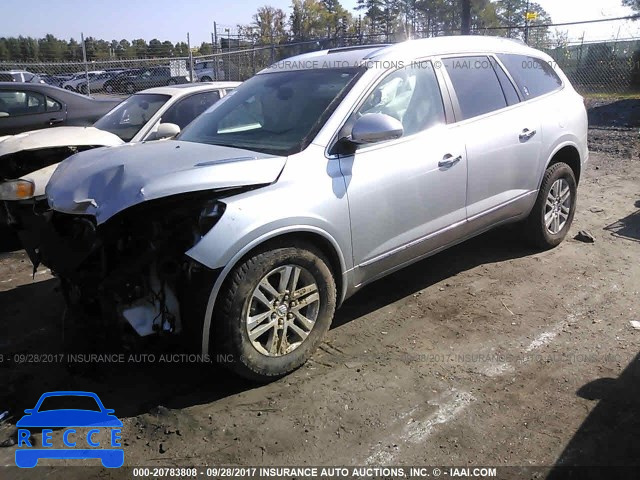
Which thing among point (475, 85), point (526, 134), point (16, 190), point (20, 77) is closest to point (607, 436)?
point (526, 134)

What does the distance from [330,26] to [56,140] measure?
32.3m

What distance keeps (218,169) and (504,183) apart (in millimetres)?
2596

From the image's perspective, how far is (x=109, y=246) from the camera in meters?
3.05

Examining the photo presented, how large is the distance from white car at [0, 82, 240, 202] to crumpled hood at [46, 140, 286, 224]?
137 centimetres

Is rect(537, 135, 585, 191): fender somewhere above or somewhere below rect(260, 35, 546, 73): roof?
below

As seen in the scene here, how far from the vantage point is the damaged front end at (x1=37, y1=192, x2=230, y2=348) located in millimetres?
2930

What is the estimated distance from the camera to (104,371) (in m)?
3.44

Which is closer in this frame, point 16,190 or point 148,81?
point 16,190

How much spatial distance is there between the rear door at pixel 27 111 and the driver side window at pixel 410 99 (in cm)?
594

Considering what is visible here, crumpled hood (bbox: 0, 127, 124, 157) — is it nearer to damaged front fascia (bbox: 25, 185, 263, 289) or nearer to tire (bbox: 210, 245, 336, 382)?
damaged front fascia (bbox: 25, 185, 263, 289)

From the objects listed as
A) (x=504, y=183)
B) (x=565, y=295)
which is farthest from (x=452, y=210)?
(x=565, y=295)

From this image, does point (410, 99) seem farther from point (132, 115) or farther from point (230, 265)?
point (132, 115)

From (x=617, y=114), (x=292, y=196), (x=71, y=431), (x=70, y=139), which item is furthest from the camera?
(x=617, y=114)

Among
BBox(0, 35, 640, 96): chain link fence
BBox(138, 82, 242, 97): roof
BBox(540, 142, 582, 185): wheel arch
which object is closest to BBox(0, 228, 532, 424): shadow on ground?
BBox(540, 142, 582, 185): wheel arch
